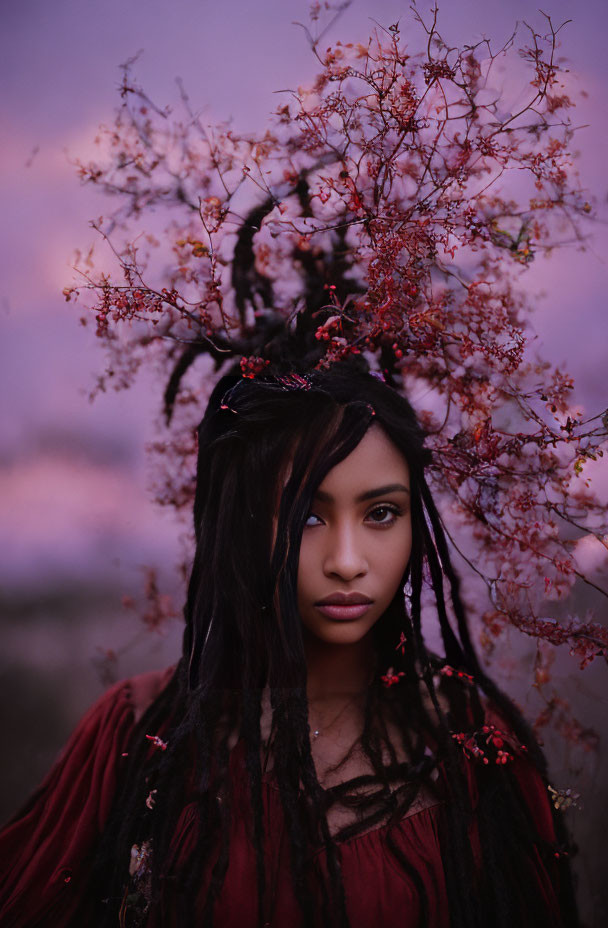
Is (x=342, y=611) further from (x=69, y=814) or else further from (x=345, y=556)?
(x=69, y=814)

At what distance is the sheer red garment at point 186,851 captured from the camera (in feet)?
4.05

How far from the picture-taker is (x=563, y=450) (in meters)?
1.44

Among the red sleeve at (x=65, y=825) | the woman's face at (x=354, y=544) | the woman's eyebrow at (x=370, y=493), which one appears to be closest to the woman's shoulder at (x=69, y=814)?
the red sleeve at (x=65, y=825)

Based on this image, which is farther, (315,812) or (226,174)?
(226,174)

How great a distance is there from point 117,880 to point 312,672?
1.73ft

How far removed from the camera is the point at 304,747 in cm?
130

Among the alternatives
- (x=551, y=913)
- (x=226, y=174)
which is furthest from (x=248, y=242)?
(x=551, y=913)

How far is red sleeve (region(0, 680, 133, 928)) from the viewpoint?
134cm

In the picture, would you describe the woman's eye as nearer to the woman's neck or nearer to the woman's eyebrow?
the woman's eyebrow

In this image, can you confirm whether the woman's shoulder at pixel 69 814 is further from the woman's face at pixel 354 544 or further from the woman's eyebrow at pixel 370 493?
the woman's eyebrow at pixel 370 493

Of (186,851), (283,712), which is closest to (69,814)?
(186,851)

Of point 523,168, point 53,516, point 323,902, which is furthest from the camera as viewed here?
point 53,516

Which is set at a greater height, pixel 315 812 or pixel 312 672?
pixel 312 672

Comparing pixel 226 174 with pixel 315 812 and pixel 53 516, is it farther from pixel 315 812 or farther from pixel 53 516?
pixel 315 812
